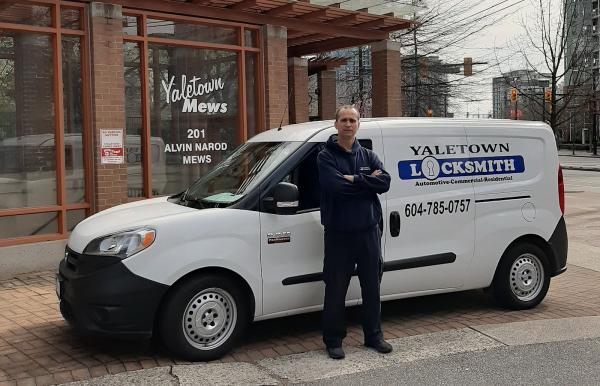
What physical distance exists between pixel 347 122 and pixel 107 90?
5.13 metres

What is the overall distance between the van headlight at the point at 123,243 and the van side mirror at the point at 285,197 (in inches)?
37.8

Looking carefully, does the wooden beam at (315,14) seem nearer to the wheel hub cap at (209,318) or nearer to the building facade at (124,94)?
the building facade at (124,94)

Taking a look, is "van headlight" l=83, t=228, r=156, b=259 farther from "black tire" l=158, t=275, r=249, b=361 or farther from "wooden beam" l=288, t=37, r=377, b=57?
"wooden beam" l=288, t=37, r=377, b=57

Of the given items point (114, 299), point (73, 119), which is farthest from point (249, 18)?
point (114, 299)

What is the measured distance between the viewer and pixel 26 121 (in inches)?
339

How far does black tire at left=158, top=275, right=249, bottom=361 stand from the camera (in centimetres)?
479

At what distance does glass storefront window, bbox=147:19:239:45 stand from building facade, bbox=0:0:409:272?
19mm

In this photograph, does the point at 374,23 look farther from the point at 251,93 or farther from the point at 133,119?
the point at 133,119

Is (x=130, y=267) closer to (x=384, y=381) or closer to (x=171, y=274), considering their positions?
(x=171, y=274)

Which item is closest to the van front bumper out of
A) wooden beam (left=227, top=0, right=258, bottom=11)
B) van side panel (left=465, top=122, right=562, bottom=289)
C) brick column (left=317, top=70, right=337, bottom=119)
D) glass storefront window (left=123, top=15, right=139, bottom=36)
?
van side panel (left=465, top=122, right=562, bottom=289)

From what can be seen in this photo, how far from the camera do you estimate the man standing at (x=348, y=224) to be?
4.94m

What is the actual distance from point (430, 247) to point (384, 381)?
5.30 ft

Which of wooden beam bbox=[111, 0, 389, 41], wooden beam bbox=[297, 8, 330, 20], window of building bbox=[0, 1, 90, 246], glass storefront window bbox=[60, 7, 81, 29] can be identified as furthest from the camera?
wooden beam bbox=[297, 8, 330, 20]

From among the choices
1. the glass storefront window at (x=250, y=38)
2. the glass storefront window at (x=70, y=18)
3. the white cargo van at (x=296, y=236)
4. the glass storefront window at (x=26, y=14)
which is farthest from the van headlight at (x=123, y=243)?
the glass storefront window at (x=250, y=38)
